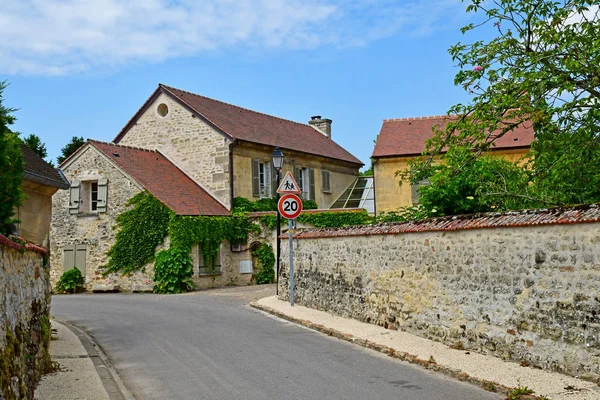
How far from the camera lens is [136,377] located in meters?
9.09

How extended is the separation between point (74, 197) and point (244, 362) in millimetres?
20295

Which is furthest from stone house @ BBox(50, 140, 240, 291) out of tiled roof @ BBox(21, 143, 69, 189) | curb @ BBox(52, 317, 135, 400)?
curb @ BBox(52, 317, 135, 400)

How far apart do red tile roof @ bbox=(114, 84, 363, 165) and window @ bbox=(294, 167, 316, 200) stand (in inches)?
39.0

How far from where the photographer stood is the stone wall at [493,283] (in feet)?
27.0

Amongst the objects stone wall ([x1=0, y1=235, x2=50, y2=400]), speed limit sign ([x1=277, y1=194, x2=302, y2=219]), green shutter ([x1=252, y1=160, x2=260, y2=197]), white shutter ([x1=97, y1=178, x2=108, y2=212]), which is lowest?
stone wall ([x1=0, y1=235, x2=50, y2=400])

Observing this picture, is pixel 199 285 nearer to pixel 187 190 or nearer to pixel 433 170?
pixel 187 190

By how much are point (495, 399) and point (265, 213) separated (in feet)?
69.6

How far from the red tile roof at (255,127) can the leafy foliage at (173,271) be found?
630cm

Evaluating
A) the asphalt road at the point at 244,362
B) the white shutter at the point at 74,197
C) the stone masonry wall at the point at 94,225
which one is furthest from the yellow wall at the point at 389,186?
the asphalt road at the point at 244,362

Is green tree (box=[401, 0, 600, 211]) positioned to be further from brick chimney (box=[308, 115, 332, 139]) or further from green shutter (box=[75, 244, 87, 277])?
brick chimney (box=[308, 115, 332, 139])

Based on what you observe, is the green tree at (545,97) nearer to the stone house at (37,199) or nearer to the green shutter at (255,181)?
the stone house at (37,199)

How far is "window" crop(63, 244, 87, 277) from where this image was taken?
90.0 ft

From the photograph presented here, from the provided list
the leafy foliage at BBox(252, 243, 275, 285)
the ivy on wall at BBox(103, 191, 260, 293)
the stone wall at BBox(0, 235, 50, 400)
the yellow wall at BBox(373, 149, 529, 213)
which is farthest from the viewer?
the yellow wall at BBox(373, 149, 529, 213)

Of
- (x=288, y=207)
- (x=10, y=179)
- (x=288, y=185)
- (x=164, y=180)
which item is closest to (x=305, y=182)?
(x=164, y=180)
